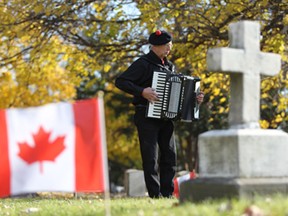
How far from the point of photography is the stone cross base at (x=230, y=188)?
568cm

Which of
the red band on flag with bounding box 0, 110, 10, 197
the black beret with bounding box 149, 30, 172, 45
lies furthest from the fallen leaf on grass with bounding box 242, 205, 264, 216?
the black beret with bounding box 149, 30, 172, 45

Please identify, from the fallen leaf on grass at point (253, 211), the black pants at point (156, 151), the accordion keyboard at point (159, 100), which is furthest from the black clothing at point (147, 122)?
the fallen leaf on grass at point (253, 211)

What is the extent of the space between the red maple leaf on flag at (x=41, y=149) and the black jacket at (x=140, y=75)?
2915 mm

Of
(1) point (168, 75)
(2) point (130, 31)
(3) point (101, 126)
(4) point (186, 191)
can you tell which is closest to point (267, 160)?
(4) point (186, 191)

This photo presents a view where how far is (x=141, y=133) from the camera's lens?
8148 millimetres

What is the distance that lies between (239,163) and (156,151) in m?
2.51

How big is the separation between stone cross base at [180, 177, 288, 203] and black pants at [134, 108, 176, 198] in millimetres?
2001

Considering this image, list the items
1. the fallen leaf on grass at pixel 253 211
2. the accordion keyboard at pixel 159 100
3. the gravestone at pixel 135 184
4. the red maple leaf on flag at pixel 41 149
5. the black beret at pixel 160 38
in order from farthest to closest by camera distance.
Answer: the gravestone at pixel 135 184 → the black beret at pixel 160 38 → the accordion keyboard at pixel 159 100 → the red maple leaf on flag at pixel 41 149 → the fallen leaf on grass at pixel 253 211

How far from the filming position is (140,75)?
8156 mm

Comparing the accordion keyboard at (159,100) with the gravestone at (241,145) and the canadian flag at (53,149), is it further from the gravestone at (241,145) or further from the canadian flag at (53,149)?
the canadian flag at (53,149)

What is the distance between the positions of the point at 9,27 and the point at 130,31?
2.49 meters

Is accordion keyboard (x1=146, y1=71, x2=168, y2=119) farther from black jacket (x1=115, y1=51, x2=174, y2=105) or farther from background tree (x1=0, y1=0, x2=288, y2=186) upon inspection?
background tree (x1=0, y1=0, x2=288, y2=186)

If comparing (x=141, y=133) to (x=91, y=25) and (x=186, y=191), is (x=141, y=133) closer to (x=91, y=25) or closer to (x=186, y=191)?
(x=186, y=191)

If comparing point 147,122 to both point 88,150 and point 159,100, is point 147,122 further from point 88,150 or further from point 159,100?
point 88,150
